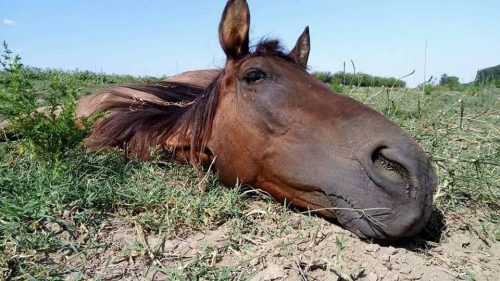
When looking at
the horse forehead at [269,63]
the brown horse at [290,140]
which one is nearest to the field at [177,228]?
the brown horse at [290,140]

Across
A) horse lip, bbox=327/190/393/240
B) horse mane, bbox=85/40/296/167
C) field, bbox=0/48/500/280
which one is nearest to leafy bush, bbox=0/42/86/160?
field, bbox=0/48/500/280

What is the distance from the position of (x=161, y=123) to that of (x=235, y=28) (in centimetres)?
99

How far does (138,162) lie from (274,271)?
1.66 meters

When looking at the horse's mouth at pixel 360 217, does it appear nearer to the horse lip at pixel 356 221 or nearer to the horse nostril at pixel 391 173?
the horse lip at pixel 356 221

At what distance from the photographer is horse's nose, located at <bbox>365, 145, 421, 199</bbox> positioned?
6.79 ft

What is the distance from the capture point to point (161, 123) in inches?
142

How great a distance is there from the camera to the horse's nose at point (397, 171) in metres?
2.07

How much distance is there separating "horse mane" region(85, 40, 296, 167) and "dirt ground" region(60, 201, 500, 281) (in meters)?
1.01

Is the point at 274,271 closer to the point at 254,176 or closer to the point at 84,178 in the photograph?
the point at 254,176

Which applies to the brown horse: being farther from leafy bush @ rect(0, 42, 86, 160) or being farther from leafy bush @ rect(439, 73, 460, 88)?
leafy bush @ rect(439, 73, 460, 88)

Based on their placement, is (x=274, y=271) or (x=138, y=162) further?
(x=138, y=162)

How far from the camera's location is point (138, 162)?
3.20 meters

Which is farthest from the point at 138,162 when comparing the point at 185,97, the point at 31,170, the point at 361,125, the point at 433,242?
the point at 433,242

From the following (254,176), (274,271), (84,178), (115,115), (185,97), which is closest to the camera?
Result: (274,271)
